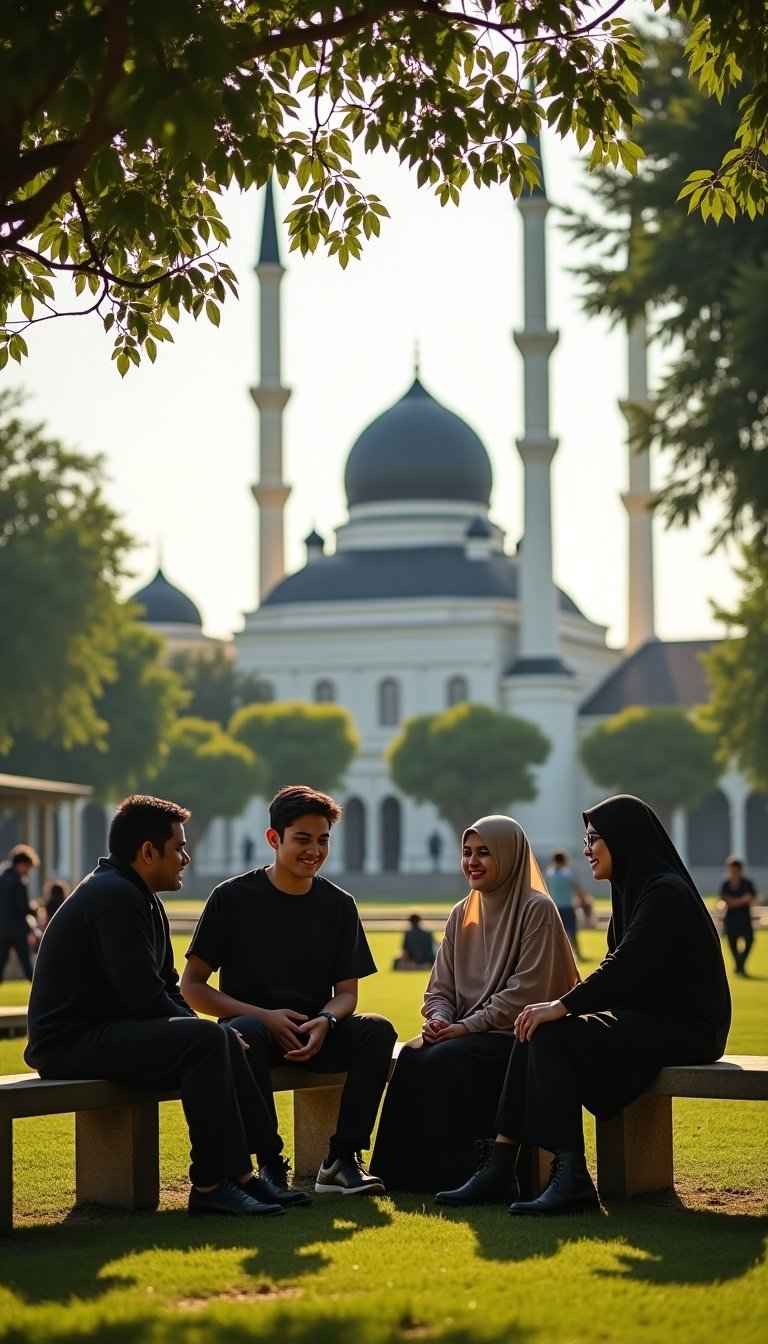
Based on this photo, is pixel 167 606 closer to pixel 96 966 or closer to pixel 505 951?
pixel 505 951

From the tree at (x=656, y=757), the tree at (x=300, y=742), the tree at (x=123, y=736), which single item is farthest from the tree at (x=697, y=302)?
the tree at (x=300, y=742)

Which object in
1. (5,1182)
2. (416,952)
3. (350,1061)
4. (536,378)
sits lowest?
(5,1182)

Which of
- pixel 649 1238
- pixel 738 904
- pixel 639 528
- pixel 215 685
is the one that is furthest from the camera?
pixel 215 685

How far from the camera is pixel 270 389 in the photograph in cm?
7931

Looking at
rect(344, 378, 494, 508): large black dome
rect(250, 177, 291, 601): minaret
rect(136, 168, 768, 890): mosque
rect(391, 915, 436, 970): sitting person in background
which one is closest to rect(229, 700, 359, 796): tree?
rect(136, 168, 768, 890): mosque

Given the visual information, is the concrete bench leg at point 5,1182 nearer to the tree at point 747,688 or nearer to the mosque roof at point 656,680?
the tree at point 747,688

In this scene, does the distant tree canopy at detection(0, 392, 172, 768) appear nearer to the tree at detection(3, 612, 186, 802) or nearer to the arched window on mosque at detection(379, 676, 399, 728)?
the tree at detection(3, 612, 186, 802)

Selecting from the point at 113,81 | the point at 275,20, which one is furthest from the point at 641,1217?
the point at 275,20

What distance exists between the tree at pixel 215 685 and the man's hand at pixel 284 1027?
75.3m

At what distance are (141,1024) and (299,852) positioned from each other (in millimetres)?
935

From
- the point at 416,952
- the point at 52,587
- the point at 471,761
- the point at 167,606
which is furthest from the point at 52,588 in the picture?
the point at 167,606

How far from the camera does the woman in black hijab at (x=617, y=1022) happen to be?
6.76 metres

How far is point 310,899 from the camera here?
7.52 metres

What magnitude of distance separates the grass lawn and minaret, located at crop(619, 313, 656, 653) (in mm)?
67577
